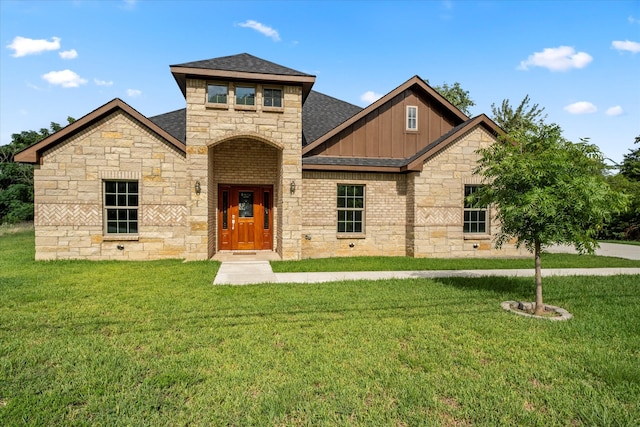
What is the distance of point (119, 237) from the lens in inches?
451

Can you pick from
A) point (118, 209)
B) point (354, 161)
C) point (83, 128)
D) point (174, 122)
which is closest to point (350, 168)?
point (354, 161)

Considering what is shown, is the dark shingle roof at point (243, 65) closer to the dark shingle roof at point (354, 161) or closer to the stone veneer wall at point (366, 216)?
the dark shingle roof at point (354, 161)

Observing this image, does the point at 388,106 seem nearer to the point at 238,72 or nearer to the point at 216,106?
the point at 238,72

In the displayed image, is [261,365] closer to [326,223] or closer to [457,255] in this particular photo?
[326,223]

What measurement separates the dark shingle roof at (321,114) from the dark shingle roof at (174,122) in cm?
465

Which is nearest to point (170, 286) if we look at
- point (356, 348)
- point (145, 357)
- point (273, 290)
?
point (273, 290)

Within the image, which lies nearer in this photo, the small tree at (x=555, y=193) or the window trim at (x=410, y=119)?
the small tree at (x=555, y=193)

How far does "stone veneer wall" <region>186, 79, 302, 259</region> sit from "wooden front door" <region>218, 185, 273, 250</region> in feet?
4.84

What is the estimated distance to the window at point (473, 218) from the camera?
12.9 meters

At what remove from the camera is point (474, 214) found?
12953 mm

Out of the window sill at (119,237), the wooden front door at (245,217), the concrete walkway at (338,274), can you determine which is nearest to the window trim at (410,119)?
the wooden front door at (245,217)

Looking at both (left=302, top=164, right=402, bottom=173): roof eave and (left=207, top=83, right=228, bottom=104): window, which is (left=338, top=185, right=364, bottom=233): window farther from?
(left=207, top=83, right=228, bottom=104): window

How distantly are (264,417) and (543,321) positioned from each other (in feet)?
15.6

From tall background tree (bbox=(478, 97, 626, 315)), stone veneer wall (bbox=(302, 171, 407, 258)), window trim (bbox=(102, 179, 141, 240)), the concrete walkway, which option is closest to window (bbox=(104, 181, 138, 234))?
window trim (bbox=(102, 179, 141, 240))
